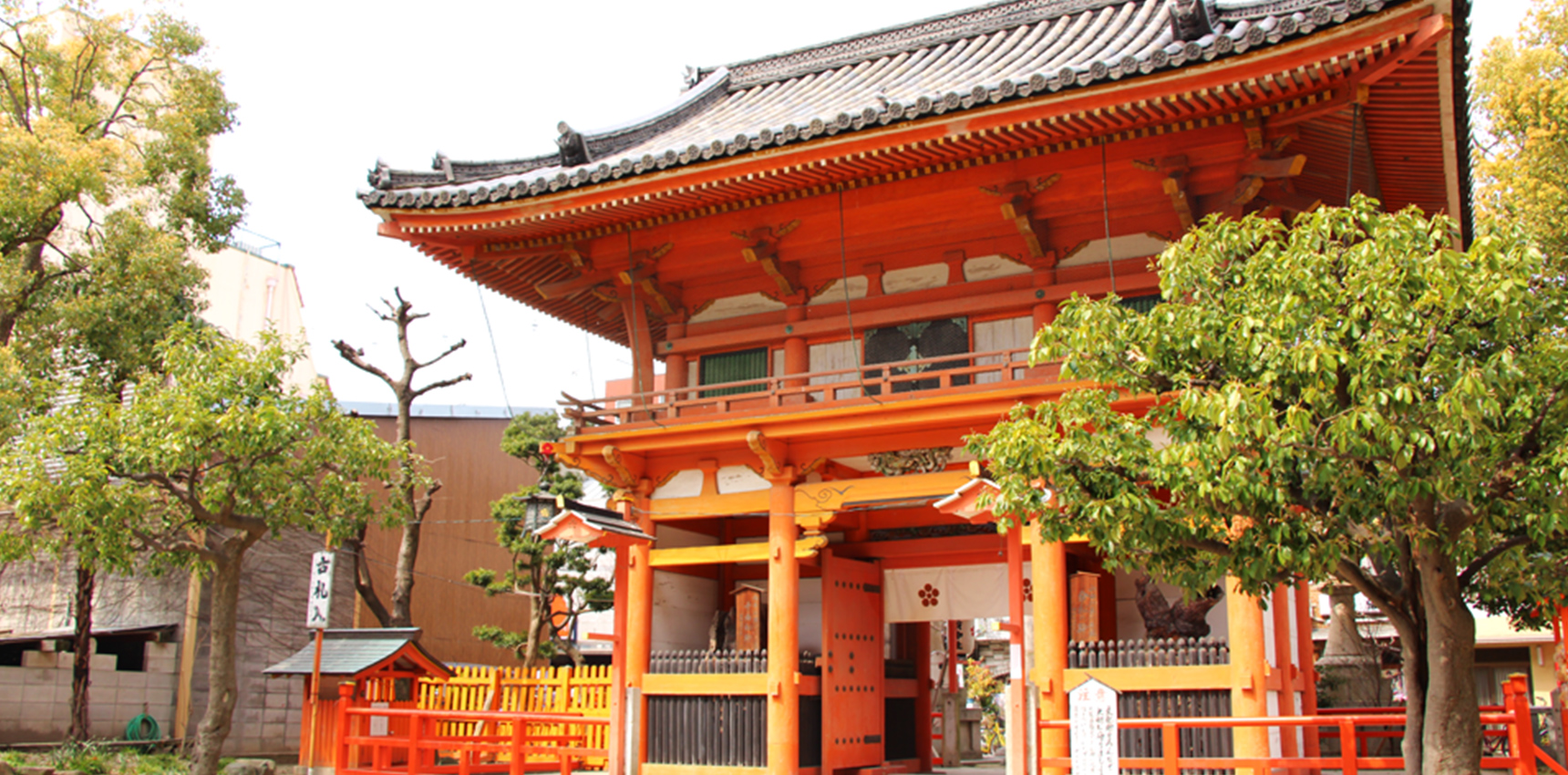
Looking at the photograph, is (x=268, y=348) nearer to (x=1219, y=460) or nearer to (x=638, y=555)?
(x=638, y=555)

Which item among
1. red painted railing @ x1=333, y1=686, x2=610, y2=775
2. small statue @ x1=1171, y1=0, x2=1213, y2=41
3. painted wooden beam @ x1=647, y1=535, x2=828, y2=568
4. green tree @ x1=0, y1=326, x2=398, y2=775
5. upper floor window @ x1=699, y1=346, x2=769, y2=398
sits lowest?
red painted railing @ x1=333, y1=686, x2=610, y2=775

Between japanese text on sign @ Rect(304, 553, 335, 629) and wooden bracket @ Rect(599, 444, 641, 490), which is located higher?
wooden bracket @ Rect(599, 444, 641, 490)

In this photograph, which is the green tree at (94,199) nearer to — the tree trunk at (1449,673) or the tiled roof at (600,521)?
the tiled roof at (600,521)

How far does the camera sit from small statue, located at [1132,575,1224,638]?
11.0 metres

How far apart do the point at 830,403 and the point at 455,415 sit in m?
15.4

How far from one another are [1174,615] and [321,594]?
30.3 feet

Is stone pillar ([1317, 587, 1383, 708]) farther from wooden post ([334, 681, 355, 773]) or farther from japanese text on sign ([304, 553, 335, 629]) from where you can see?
japanese text on sign ([304, 553, 335, 629])

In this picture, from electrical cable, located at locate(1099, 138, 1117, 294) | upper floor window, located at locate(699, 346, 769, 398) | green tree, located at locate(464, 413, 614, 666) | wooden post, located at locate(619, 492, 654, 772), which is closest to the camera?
electrical cable, located at locate(1099, 138, 1117, 294)

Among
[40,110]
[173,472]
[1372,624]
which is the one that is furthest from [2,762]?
[1372,624]

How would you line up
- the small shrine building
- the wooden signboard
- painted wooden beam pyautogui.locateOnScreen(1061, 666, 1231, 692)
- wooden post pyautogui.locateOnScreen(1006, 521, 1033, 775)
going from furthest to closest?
the wooden signboard → painted wooden beam pyautogui.locateOnScreen(1061, 666, 1231, 692) → the small shrine building → wooden post pyautogui.locateOnScreen(1006, 521, 1033, 775)

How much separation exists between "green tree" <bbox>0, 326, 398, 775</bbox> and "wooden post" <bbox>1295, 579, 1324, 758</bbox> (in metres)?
11.2

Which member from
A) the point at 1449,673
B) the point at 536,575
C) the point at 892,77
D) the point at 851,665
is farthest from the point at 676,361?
the point at 1449,673

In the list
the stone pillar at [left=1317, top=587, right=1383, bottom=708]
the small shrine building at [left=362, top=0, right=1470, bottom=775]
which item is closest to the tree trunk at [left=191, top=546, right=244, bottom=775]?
the small shrine building at [left=362, top=0, right=1470, bottom=775]

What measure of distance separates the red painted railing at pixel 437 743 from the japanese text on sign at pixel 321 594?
35.3 inches
